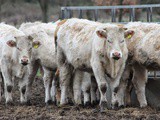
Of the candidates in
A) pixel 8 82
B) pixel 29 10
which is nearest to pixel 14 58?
pixel 8 82

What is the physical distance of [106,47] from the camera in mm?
13680

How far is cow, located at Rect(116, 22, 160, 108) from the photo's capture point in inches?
564

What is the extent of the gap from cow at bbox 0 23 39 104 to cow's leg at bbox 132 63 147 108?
2.54m

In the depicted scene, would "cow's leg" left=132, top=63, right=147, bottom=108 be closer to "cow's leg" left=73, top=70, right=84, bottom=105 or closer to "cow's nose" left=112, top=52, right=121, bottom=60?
"cow's leg" left=73, top=70, right=84, bottom=105

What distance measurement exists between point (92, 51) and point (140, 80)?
1565 millimetres

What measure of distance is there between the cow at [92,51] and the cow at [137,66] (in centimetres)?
63

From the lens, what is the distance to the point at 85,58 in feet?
47.3

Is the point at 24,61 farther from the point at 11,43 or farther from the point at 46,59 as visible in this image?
the point at 46,59

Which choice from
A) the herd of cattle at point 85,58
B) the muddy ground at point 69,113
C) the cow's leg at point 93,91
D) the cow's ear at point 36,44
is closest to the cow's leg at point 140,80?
the herd of cattle at point 85,58

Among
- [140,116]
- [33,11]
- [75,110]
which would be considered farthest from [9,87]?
[33,11]

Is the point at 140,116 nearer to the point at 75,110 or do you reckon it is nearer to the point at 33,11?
the point at 75,110

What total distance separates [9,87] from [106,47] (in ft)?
10.5

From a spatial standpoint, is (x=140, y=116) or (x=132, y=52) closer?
(x=140, y=116)

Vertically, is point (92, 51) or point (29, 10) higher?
point (29, 10)
